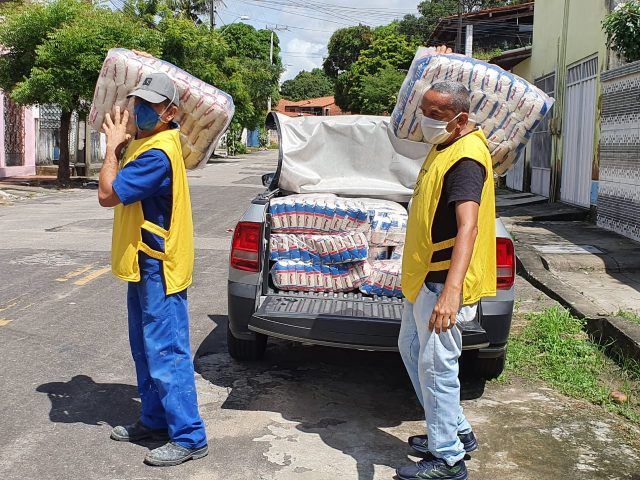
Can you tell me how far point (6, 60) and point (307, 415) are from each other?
19628 mm

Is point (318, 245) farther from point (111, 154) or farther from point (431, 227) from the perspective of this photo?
point (111, 154)

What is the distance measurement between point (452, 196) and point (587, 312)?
374 cm

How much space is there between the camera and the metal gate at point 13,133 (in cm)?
2555

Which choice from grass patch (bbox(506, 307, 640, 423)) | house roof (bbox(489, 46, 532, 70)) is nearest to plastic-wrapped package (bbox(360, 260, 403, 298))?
grass patch (bbox(506, 307, 640, 423))

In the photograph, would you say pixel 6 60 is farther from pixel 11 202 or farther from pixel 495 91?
pixel 495 91

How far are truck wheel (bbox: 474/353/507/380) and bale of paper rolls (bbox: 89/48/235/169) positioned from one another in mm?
2335

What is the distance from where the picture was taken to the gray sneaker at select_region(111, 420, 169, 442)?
13.9ft

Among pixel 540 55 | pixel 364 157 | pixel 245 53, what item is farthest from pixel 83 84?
pixel 245 53

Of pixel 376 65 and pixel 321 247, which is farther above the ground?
pixel 376 65

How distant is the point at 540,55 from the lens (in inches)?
721

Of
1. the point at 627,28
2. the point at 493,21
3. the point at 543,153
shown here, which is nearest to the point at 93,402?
the point at 627,28

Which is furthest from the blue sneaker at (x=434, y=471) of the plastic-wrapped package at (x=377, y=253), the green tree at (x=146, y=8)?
the green tree at (x=146, y=8)

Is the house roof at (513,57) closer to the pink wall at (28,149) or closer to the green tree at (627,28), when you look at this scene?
the green tree at (627,28)

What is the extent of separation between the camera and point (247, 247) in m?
5.18
